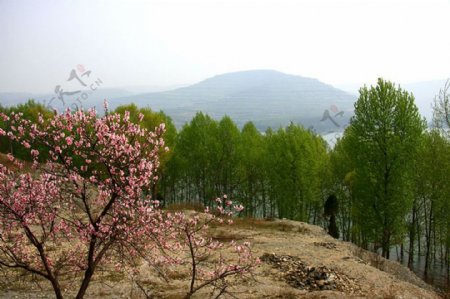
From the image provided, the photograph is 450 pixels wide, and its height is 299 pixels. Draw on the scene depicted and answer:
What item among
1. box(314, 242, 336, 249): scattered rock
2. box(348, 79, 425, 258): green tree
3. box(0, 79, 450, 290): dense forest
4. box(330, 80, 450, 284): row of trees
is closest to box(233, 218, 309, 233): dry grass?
box(314, 242, 336, 249): scattered rock

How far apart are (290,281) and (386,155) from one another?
18.2 m

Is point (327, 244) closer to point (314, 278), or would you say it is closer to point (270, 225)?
point (270, 225)

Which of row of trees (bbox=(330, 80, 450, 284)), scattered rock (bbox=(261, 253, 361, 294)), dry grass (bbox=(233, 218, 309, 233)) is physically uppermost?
row of trees (bbox=(330, 80, 450, 284))

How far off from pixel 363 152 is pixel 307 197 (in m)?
13.2

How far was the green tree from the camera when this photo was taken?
33.9 m

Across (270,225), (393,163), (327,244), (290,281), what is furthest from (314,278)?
(270,225)

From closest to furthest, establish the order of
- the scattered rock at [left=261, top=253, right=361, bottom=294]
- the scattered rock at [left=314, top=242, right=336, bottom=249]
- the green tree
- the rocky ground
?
the rocky ground
the scattered rock at [left=261, top=253, right=361, bottom=294]
the scattered rock at [left=314, top=242, right=336, bottom=249]
the green tree

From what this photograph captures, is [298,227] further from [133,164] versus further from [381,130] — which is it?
[133,164]

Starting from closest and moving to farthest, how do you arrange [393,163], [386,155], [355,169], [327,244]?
[327,244], [393,163], [386,155], [355,169]

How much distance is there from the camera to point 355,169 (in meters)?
39.2

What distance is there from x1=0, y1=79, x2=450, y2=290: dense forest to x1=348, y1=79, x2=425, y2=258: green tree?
89 mm

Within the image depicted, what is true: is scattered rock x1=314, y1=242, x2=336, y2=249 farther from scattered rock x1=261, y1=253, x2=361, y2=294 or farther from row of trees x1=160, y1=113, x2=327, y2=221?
row of trees x1=160, y1=113, x2=327, y2=221

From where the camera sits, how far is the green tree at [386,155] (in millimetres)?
33938

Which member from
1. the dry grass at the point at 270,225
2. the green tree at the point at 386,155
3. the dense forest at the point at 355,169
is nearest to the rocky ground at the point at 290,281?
the green tree at the point at 386,155
